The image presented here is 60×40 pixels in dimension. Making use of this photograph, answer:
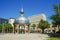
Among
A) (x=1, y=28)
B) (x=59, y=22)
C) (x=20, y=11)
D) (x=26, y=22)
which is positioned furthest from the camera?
(x=1, y=28)

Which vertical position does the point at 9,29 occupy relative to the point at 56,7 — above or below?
below

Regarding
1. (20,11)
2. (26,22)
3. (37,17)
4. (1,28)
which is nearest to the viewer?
(26,22)

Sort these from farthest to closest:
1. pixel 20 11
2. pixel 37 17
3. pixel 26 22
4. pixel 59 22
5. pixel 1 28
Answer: pixel 37 17
pixel 1 28
pixel 20 11
pixel 26 22
pixel 59 22

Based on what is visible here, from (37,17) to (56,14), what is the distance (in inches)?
2408

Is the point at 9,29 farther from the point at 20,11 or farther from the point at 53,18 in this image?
the point at 53,18

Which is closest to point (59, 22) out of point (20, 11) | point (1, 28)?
point (20, 11)

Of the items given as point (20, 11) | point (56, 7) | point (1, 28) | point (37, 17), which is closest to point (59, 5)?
point (56, 7)

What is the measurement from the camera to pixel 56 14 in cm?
4319

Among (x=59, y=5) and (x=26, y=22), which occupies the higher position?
(x=59, y=5)

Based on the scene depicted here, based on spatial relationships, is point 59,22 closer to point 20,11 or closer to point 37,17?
point 20,11

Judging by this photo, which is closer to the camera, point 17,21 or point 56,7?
point 56,7

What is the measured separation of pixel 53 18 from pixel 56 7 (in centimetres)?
363

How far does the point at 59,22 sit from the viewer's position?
1697 inches

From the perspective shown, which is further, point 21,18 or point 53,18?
point 21,18
